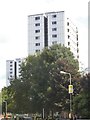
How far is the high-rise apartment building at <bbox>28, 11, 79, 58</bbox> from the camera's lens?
14062 centimetres

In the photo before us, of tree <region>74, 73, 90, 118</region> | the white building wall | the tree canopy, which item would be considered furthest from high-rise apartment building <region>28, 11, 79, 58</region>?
tree <region>74, 73, 90, 118</region>

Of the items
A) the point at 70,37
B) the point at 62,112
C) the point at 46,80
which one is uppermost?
the point at 70,37

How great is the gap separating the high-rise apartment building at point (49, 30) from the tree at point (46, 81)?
2660 inches

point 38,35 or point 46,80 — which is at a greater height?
point 38,35

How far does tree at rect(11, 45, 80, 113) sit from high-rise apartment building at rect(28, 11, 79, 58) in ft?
222

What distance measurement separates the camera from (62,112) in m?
63.3

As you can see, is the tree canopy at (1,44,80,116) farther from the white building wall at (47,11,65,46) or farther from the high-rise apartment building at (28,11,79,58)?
the high-rise apartment building at (28,11,79,58)

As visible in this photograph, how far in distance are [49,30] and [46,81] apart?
82.2 m

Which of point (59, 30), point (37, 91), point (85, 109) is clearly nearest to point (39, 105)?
point (37, 91)

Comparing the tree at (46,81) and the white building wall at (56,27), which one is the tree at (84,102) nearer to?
the tree at (46,81)

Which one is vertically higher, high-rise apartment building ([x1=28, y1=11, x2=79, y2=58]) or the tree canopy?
high-rise apartment building ([x1=28, y1=11, x2=79, y2=58])

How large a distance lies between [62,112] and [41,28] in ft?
280

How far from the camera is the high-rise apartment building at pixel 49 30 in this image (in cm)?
14062

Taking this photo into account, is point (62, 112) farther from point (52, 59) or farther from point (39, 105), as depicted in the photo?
point (52, 59)
